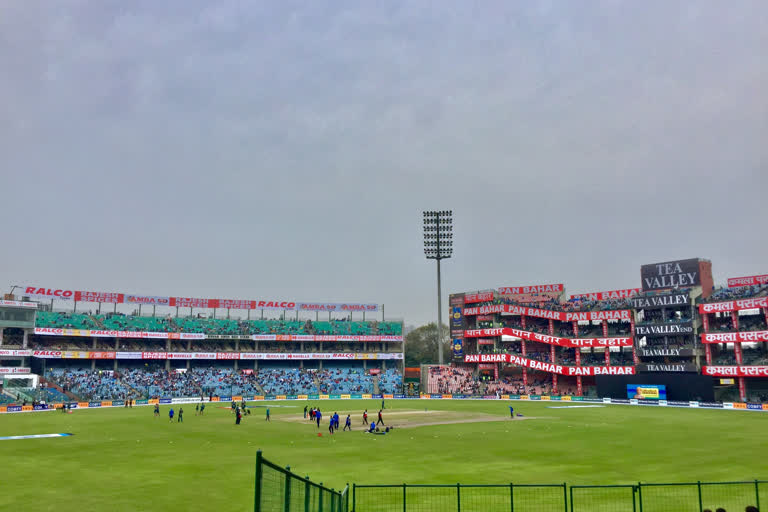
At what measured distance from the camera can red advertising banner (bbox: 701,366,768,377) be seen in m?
75.7

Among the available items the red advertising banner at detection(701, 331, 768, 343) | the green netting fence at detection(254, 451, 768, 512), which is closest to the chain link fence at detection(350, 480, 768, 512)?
the green netting fence at detection(254, 451, 768, 512)

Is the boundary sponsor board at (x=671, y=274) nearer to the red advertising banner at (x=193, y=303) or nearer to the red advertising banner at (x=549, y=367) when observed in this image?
the red advertising banner at (x=549, y=367)

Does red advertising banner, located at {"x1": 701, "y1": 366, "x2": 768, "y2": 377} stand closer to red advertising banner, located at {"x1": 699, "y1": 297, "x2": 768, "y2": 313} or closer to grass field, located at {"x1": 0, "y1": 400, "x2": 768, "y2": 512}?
red advertising banner, located at {"x1": 699, "y1": 297, "x2": 768, "y2": 313}

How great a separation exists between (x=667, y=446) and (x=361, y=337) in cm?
8488

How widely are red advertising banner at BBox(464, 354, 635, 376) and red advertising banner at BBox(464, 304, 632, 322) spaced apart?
316 inches

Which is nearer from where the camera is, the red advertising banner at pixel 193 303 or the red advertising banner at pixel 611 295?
the red advertising banner at pixel 611 295

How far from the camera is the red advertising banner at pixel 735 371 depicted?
248 feet

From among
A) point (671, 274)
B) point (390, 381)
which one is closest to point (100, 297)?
point (390, 381)

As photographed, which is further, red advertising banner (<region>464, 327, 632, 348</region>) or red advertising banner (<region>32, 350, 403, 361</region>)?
red advertising banner (<region>464, 327, 632, 348</region>)

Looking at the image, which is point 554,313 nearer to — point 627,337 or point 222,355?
point 627,337

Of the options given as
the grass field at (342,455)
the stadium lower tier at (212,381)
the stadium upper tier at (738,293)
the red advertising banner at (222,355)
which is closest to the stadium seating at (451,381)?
the stadium lower tier at (212,381)

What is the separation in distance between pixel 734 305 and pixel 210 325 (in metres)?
90.2

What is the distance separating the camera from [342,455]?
1399 inches

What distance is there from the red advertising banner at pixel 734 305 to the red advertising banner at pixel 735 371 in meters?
8.17
